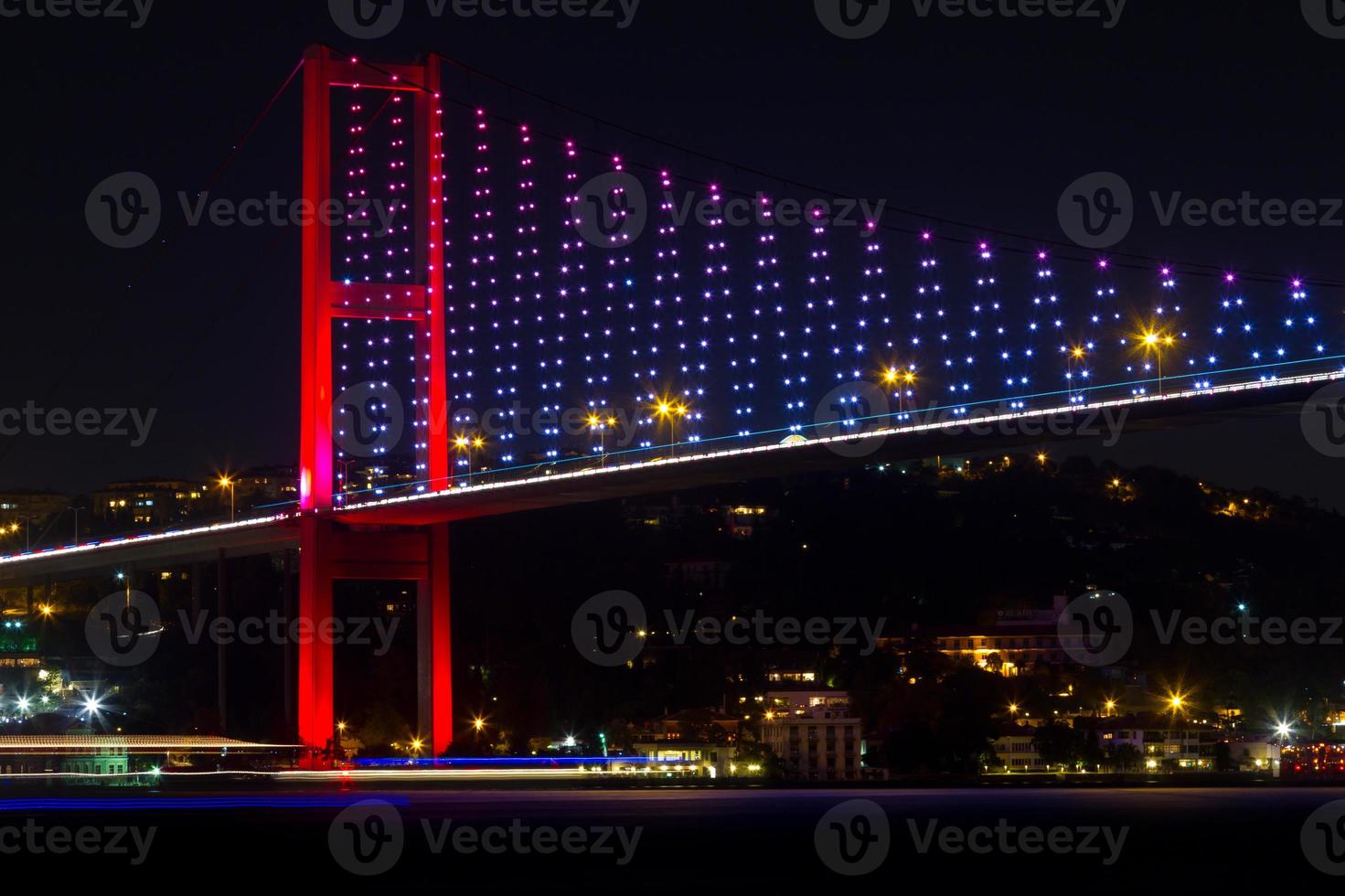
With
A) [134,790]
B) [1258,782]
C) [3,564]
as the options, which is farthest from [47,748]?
[1258,782]

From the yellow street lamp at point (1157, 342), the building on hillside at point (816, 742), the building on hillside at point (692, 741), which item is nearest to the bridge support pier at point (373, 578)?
the building on hillside at point (692, 741)

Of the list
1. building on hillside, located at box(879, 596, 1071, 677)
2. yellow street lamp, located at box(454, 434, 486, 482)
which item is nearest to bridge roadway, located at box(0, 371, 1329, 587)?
yellow street lamp, located at box(454, 434, 486, 482)

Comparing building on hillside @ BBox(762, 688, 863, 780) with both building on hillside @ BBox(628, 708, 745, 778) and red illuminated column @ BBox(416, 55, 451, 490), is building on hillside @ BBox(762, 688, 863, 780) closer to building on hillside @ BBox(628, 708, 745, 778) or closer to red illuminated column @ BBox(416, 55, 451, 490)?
building on hillside @ BBox(628, 708, 745, 778)

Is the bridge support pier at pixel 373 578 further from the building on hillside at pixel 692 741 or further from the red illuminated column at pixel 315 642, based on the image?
the building on hillside at pixel 692 741

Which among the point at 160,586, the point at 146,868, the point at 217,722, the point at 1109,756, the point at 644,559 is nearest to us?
the point at 146,868

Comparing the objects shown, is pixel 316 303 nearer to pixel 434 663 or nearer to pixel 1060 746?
pixel 434 663

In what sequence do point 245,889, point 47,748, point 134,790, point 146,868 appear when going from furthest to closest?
point 47,748, point 134,790, point 146,868, point 245,889

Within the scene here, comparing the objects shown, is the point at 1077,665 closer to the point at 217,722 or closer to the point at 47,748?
the point at 217,722
